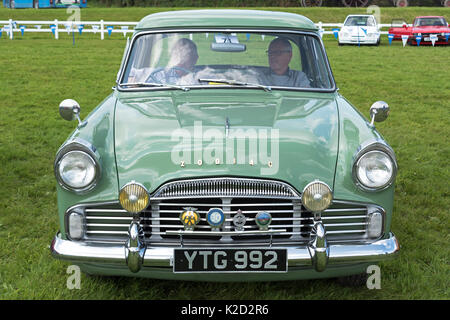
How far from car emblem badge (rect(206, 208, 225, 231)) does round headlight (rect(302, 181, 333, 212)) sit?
0.43 m

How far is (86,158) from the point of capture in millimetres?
2793

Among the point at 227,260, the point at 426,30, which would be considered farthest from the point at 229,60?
the point at 426,30

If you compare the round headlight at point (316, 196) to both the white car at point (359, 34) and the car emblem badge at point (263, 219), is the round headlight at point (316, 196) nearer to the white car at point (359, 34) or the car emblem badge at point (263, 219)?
the car emblem badge at point (263, 219)

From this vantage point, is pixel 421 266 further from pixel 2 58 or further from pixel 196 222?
pixel 2 58

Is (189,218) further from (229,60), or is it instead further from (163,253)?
(229,60)

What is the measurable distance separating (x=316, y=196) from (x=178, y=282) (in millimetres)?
1224

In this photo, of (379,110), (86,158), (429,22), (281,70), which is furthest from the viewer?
(429,22)

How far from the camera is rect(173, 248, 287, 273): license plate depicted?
103 inches

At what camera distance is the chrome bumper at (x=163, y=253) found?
8.61ft

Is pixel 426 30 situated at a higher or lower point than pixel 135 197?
higher

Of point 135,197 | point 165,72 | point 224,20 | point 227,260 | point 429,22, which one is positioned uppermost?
point 429,22

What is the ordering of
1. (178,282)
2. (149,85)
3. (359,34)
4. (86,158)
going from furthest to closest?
(359,34) < (149,85) < (178,282) < (86,158)

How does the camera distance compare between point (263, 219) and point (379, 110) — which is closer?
point (263, 219)

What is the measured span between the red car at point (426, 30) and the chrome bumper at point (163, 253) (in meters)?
19.7
